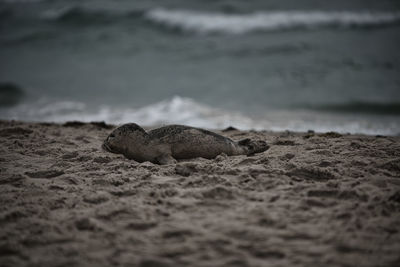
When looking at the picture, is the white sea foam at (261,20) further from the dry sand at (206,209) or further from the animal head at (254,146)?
the dry sand at (206,209)

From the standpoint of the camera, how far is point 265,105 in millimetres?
7398

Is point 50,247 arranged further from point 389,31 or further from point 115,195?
point 389,31

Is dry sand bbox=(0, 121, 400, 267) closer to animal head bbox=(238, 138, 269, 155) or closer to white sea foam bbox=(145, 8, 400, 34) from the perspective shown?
animal head bbox=(238, 138, 269, 155)

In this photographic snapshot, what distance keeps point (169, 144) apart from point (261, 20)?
11.7 meters

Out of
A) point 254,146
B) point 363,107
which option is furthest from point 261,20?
point 254,146

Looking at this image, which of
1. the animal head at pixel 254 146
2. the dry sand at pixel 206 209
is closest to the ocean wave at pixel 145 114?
the animal head at pixel 254 146

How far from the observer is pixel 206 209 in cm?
263

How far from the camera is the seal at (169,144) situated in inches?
148

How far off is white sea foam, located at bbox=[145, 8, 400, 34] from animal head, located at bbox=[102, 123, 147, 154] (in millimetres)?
10600

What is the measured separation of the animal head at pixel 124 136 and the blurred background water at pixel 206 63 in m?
2.33

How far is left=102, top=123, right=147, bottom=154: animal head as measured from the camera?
382 cm

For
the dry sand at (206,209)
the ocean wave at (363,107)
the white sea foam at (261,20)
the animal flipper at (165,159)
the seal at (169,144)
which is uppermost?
the white sea foam at (261,20)

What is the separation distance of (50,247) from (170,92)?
21.0ft

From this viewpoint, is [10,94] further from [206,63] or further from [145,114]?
[206,63]
